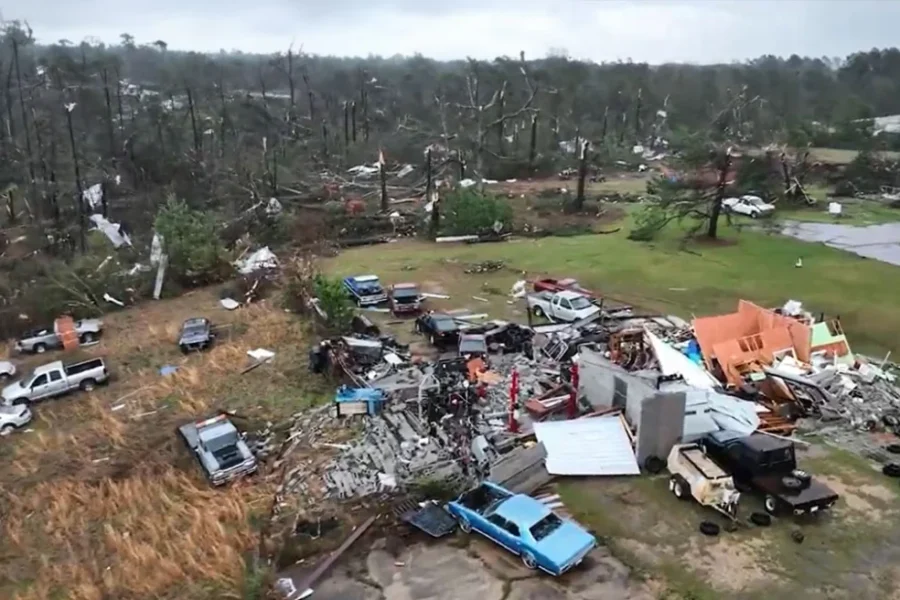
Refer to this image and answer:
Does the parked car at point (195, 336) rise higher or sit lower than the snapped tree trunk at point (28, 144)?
lower

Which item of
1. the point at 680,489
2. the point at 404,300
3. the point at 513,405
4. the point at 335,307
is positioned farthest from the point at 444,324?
the point at 680,489

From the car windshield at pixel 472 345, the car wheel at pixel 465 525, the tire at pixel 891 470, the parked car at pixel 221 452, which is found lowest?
the parked car at pixel 221 452

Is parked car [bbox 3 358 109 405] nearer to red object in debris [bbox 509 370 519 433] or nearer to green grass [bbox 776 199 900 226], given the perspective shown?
red object in debris [bbox 509 370 519 433]

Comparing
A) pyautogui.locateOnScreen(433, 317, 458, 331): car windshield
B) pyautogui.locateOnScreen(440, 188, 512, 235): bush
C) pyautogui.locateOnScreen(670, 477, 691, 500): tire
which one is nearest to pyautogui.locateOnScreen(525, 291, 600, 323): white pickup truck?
pyautogui.locateOnScreen(433, 317, 458, 331): car windshield

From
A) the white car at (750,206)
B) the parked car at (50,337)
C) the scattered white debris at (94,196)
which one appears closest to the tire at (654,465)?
the parked car at (50,337)

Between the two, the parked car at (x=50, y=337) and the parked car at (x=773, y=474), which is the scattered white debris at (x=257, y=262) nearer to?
the parked car at (x=50, y=337)

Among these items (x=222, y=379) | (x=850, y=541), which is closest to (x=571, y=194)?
(x=222, y=379)

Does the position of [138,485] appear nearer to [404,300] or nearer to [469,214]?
[404,300]
